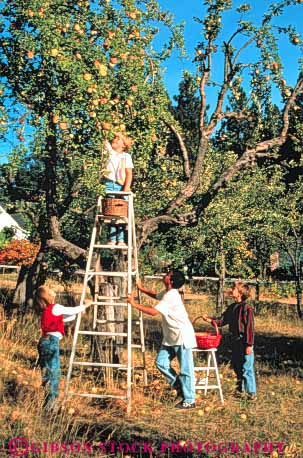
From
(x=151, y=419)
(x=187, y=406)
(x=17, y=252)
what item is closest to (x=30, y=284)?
(x=187, y=406)

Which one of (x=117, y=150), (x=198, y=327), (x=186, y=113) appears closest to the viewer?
(x=117, y=150)

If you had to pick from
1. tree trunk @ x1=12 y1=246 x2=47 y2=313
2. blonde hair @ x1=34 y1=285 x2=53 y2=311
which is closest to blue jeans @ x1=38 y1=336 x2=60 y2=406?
blonde hair @ x1=34 y1=285 x2=53 y2=311

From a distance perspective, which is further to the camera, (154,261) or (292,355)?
(154,261)

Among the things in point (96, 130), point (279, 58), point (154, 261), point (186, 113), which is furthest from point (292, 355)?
point (186, 113)

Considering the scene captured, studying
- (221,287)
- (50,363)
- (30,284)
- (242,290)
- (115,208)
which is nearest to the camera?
(50,363)

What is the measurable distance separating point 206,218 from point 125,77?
24.9ft

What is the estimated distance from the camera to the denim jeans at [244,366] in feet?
26.2

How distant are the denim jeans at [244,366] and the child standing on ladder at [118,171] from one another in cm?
202

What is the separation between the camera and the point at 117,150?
7.94 metres

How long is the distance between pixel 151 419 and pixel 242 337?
191 cm

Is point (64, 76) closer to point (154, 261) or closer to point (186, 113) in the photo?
point (154, 261)

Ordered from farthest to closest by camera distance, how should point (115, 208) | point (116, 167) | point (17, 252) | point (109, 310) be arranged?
point (17, 252) < point (109, 310) < point (116, 167) < point (115, 208)

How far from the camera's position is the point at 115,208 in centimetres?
741

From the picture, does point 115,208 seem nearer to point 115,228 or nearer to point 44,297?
point 115,228
